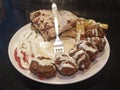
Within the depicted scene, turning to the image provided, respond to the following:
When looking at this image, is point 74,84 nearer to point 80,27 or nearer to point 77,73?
point 77,73

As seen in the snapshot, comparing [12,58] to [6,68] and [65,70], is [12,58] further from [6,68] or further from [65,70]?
[65,70]

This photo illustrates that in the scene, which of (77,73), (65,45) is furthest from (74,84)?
(65,45)

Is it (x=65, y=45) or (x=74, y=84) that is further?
(x=65, y=45)

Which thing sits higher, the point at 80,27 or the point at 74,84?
the point at 80,27

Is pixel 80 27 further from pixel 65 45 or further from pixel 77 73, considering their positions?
pixel 77 73

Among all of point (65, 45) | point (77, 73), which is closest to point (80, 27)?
point (65, 45)

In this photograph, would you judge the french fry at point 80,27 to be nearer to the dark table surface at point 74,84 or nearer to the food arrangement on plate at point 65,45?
the food arrangement on plate at point 65,45

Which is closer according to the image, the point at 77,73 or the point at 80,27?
the point at 77,73

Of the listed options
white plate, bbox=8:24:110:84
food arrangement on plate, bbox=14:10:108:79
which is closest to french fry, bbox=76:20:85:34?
food arrangement on plate, bbox=14:10:108:79

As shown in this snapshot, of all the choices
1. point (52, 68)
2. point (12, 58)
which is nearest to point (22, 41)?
point (12, 58)

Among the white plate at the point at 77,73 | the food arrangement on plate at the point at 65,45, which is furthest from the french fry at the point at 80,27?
the white plate at the point at 77,73

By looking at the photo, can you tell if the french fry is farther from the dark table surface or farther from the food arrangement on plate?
the dark table surface
